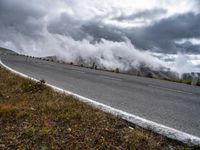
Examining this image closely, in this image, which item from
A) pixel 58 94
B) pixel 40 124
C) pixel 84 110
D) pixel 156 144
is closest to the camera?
pixel 156 144

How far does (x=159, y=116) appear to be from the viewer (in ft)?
16.9

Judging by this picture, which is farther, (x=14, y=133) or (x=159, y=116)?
(x=159, y=116)

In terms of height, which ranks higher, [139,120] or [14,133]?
[139,120]

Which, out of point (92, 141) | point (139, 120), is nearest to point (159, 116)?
point (139, 120)

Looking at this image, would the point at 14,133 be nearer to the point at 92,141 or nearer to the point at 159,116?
the point at 92,141

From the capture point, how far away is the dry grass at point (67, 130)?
3.37 m

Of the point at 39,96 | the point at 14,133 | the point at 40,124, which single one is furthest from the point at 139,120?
the point at 39,96

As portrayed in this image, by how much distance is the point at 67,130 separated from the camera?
150 inches

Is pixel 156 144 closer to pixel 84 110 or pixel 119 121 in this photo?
pixel 119 121

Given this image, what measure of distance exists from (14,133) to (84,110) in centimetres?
157

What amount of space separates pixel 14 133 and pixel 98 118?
1.41 metres

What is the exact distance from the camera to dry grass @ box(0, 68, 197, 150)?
337 cm

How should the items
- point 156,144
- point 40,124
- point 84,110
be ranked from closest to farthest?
point 156,144
point 40,124
point 84,110

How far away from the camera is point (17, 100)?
18.1ft
